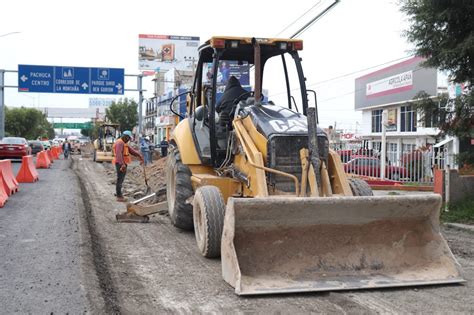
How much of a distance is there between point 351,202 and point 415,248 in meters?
0.94

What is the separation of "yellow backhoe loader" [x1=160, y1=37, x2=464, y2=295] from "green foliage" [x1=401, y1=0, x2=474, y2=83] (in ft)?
13.3

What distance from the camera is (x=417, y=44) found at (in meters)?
10.9

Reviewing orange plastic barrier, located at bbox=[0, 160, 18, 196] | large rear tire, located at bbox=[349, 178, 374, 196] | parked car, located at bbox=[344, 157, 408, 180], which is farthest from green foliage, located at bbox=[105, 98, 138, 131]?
large rear tire, located at bbox=[349, 178, 374, 196]

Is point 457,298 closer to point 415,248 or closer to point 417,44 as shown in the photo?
point 415,248

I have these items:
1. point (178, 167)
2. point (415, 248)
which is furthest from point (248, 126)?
point (415, 248)

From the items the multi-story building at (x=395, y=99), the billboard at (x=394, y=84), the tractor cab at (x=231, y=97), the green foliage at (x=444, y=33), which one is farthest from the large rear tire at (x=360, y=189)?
the billboard at (x=394, y=84)

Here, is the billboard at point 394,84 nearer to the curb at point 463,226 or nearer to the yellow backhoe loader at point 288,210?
the curb at point 463,226

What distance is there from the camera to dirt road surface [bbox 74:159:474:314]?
15.2ft

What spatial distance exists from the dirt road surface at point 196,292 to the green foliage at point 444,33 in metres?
4.45

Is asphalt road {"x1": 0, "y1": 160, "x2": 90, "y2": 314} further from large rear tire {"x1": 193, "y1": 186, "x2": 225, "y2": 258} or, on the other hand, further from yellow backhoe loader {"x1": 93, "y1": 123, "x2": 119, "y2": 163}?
yellow backhoe loader {"x1": 93, "y1": 123, "x2": 119, "y2": 163}

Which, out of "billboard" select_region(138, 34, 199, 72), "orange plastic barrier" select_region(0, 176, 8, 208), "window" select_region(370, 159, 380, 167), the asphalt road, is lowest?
the asphalt road

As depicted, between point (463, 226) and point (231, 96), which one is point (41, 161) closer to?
point (231, 96)

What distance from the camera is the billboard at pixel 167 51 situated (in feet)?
204

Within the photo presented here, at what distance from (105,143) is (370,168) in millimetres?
19227
